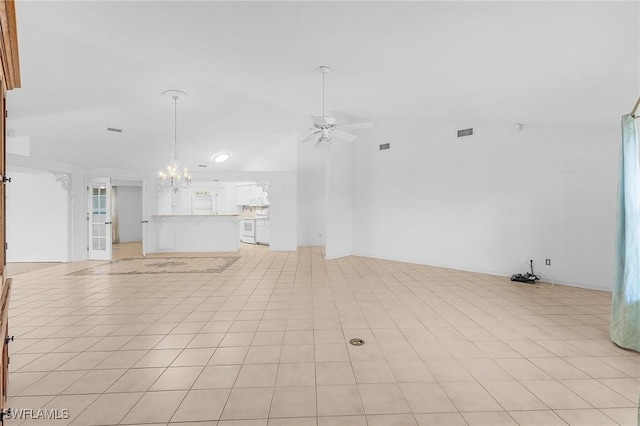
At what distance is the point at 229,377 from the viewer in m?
2.37

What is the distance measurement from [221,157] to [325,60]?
6.59 metres

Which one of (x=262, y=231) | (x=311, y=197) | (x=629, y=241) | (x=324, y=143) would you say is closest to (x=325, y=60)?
(x=324, y=143)

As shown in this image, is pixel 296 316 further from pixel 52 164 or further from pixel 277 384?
pixel 52 164

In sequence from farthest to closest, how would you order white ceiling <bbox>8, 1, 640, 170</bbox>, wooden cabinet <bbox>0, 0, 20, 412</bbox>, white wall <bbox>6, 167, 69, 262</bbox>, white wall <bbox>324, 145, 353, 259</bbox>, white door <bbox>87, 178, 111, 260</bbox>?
white door <bbox>87, 178, 111, 260</bbox> < white wall <bbox>324, 145, 353, 259</bbox> < white wall <bbox>6, 167, 69, 262</bbox> < white ceiling <bbox>8, 1, 640, 170</bbox> < wooden cabinet <bbox>0, 0, 20, 412</bbox>

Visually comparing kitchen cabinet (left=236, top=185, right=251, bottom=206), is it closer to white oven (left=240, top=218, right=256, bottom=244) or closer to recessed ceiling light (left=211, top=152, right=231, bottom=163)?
white oven (left=240, top=218, right=256, bottom=244)

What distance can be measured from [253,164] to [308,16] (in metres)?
8.45

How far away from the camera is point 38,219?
723 cm

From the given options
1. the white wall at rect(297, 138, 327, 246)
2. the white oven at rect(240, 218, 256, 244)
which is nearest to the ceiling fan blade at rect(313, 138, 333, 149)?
the white wall at rect(297, 138, 327, 246)

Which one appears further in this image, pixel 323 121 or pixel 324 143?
pixel 324 143

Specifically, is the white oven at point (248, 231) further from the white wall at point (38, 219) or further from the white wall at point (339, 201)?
Answer: the white wall at point (38, 219)

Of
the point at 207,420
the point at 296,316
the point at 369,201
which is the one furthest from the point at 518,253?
the point at 207,420

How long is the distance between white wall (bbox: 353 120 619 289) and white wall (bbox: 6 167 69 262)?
24.0 feet

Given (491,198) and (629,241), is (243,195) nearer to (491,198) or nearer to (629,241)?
(491,198)

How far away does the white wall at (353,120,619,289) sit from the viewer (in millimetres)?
4727
